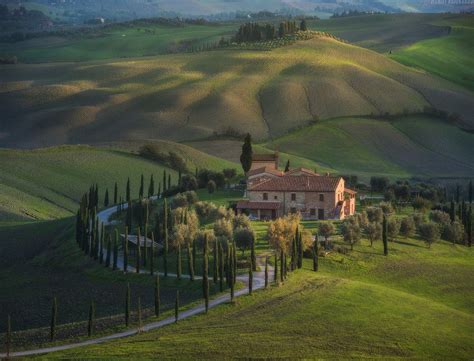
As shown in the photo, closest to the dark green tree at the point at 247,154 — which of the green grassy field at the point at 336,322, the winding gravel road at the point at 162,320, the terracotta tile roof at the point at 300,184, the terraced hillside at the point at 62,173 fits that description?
the terracotta tile roof at the point at 300,184

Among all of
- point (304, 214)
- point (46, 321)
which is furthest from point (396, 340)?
point (304, 214)

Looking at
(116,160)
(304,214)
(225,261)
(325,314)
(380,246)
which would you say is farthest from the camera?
(116,160)

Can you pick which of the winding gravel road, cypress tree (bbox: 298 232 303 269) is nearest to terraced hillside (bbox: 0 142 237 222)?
the winding gravel road

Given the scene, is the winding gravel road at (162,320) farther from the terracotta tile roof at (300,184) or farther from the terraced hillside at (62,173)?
the terraced hillside at (62,173)

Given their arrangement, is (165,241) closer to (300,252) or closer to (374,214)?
(300,252)

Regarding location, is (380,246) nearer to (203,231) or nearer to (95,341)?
(203,231)

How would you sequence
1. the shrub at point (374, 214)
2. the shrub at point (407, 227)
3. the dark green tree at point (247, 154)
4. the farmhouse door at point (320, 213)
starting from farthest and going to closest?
the dark green tree at point (247, 154) < the farmhouse door at point (320, 213) < the shrub at point (374, 214) < the shrub at point (407, 227)

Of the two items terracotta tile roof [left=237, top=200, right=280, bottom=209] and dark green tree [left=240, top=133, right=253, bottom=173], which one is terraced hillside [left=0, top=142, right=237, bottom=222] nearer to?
dark green tree [left=240, top=133, right=253, bottom=173]
